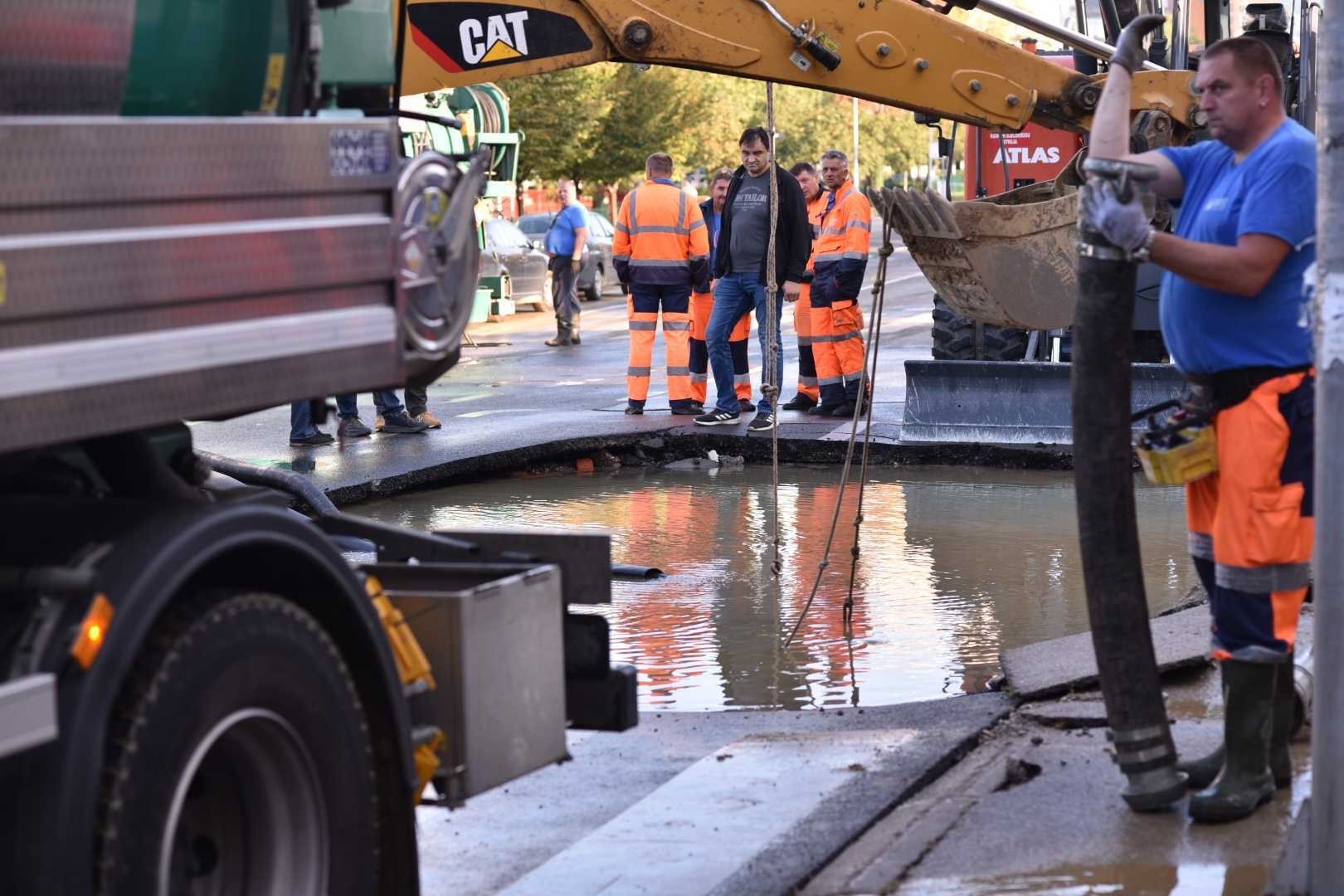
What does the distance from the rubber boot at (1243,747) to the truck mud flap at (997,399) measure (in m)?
7.61

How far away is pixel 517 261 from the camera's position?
28.5 meters

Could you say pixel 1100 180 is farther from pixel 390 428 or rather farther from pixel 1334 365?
pixel 390 428

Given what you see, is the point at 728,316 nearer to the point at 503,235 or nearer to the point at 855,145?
the point at 503,235

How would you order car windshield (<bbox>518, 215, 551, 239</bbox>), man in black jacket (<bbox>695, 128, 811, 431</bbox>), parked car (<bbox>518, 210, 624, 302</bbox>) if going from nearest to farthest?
man in black jacket (<bbox>695, 128, 811, 431</bbox>) < parked car (<bbox>518, 210, 624, 302</bbox>) < car windshield (<bbox>518, 215, 551, 239</bbox>)

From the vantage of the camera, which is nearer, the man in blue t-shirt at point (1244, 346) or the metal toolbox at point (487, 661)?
the metal toolbox at point (487, 661)

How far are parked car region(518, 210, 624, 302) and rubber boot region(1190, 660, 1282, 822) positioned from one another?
25.9 m

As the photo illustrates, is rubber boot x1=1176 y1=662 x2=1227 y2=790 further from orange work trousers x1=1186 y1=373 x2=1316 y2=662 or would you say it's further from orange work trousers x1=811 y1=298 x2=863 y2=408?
orange work trousers x1=811 y1=298 x2=863 y2=408

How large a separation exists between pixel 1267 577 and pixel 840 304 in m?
9.55

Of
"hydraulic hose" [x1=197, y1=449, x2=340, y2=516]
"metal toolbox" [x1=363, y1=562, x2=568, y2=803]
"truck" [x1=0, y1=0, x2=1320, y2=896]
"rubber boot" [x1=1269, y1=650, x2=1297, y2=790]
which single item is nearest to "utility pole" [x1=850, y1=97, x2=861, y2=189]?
"hydraulic hose" [x1=197, y1=449, x2=340, y2=516]

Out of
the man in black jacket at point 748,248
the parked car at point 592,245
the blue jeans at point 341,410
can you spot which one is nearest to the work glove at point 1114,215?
the blue jeans at point 341,410

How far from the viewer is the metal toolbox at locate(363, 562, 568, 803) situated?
155 inches

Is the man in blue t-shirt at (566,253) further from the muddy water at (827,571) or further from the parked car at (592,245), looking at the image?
the muddy water at (827,571)

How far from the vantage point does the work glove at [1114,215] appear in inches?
178

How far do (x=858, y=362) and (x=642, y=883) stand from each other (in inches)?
388
